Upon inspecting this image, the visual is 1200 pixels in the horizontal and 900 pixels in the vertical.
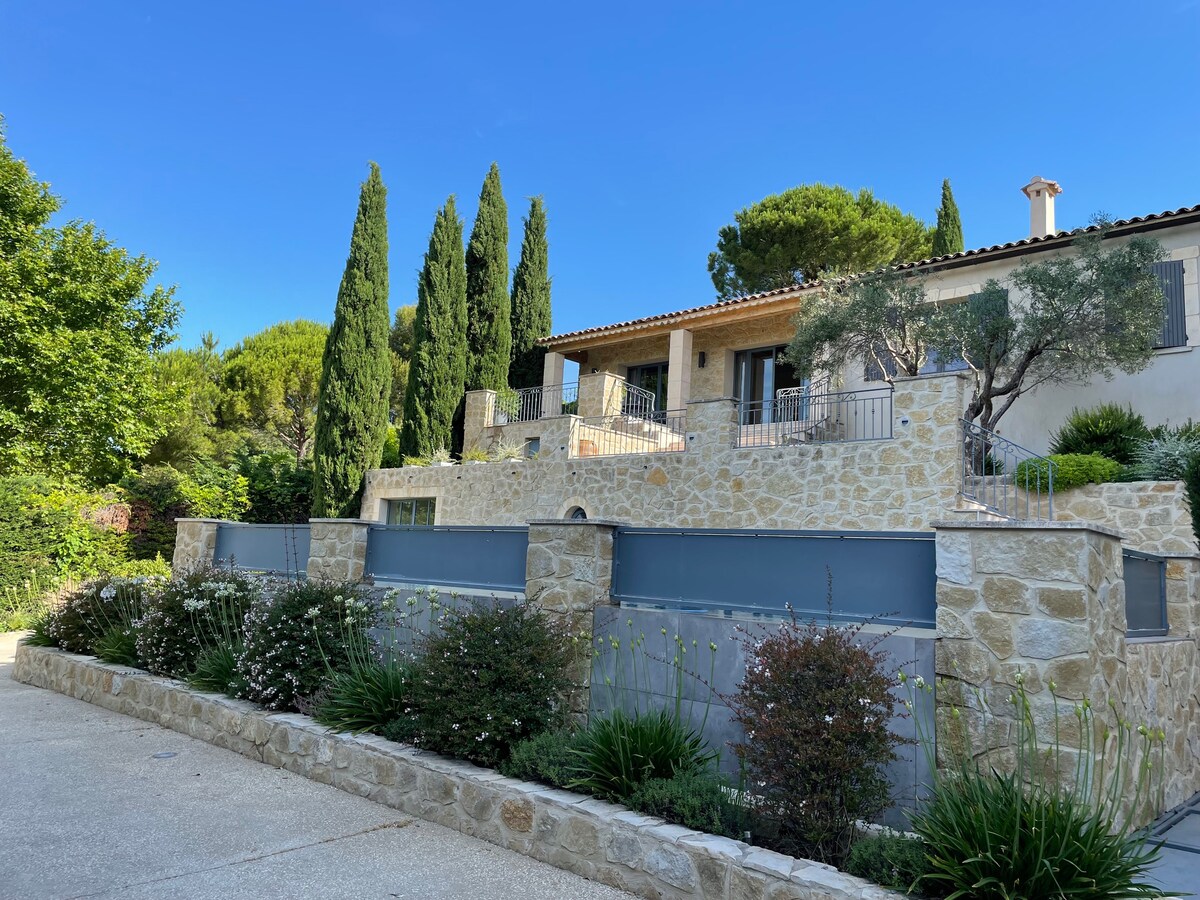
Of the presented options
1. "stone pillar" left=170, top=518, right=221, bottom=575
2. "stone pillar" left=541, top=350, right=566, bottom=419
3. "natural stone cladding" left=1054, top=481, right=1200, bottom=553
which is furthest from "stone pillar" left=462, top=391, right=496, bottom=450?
"natural stone cladding" left=1054, top=481, right=1200, bottom=553

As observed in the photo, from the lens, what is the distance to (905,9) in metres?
14.3

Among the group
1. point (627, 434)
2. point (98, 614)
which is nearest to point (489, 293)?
point (627, 434)

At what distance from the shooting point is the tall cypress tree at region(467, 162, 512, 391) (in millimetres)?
20953

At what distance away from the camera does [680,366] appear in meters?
17.4

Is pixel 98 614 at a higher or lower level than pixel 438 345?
lower

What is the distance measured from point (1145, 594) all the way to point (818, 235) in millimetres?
19731

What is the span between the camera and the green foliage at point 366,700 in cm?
579

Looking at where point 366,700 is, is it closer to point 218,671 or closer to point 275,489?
point 218,671

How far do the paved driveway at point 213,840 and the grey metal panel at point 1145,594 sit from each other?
13.1 feet

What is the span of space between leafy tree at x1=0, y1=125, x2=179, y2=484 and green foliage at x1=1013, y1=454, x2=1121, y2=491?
17366 mm

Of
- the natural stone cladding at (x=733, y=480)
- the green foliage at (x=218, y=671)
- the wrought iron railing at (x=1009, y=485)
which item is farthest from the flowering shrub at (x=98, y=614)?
the wrought iron railing at (x=1009, y=485)

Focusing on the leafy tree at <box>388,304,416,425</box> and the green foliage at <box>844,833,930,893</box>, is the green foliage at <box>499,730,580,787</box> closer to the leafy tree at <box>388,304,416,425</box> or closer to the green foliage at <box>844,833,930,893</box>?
the green foliage at <box>844,833,930,893</box>

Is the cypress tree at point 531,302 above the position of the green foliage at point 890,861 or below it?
above

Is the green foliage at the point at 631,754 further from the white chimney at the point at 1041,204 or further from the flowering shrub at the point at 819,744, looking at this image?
the white chimney at the point at 1041,204
